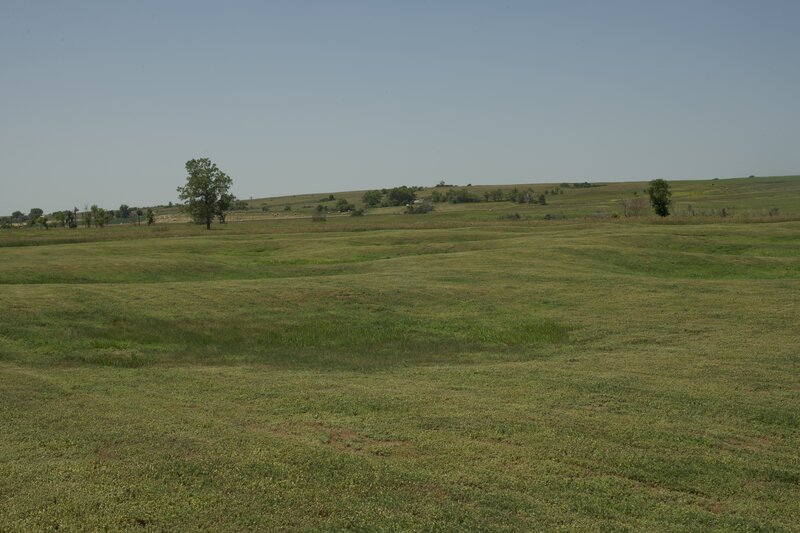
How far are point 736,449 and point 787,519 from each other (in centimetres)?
286

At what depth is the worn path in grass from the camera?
10.7 metres

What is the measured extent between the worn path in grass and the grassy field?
6 centimetres

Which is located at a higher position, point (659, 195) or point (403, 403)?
point (659, 195)

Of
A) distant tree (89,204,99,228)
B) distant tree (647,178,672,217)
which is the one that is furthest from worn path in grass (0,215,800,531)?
distant tree (89,204,99,228)

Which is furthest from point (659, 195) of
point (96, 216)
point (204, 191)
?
point (96, 216)

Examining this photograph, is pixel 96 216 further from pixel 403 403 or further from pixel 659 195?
pixel 403 403

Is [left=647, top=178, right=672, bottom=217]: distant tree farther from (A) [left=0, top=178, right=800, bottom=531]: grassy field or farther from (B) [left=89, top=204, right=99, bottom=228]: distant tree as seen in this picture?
(B) [left=89, top=204, right=99, bottom=228]: distant tree

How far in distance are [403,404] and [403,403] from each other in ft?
0.31

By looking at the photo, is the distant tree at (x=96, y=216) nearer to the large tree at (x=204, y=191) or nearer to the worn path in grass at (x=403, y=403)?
the large tree at (x=204, y=191)

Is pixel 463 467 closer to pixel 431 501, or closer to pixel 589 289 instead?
pixel 431 501

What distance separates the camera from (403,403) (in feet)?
53.1

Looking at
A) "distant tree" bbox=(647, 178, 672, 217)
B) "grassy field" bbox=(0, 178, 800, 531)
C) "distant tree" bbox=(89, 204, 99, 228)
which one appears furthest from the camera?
"distant tree" bbox=(89, 204, 99, 228)

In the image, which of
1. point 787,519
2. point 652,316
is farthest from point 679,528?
point 652,316

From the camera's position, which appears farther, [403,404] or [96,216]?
[96,216]
